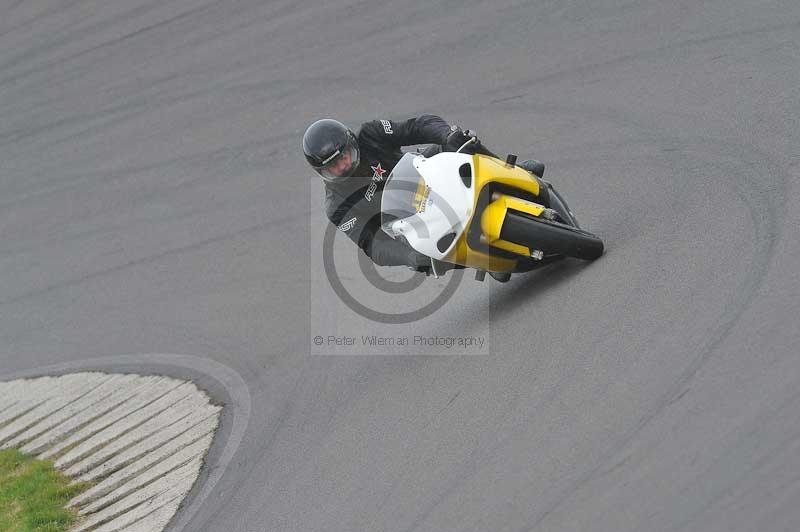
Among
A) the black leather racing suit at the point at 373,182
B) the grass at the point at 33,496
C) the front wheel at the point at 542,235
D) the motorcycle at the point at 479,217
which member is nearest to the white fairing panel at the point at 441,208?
the motorcycle at the point at 479,217

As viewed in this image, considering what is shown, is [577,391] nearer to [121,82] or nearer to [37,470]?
[37,470]

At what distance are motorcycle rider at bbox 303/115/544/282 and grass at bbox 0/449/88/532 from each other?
287 centimetres

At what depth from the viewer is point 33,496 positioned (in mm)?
7840

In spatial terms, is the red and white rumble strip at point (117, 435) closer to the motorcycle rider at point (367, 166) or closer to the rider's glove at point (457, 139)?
the motorcycle rider at point (367, 166)

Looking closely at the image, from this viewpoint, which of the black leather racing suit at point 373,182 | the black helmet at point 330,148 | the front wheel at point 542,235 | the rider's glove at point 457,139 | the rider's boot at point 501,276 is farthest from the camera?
the black leather racing suit at point 373,182

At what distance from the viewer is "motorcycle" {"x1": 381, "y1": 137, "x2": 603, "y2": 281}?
671cm

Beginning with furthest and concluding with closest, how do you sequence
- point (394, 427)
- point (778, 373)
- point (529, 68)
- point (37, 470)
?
1. point (529, 68)
2. point (37, 470)
3. point (394, 427)
4. point (778, 373)

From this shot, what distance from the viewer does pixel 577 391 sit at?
5.83 m

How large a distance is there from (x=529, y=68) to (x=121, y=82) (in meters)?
6.20

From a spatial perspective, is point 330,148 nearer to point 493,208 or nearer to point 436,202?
point 436,202

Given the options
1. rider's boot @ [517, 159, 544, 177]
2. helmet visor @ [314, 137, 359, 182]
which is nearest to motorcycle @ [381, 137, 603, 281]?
rider's boot @ [517, 159, 544, 177]

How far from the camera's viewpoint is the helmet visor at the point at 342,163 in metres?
7.35

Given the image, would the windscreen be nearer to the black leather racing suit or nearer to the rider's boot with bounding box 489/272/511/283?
the black leather racing suit

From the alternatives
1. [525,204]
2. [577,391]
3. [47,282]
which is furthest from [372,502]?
[47,282]
